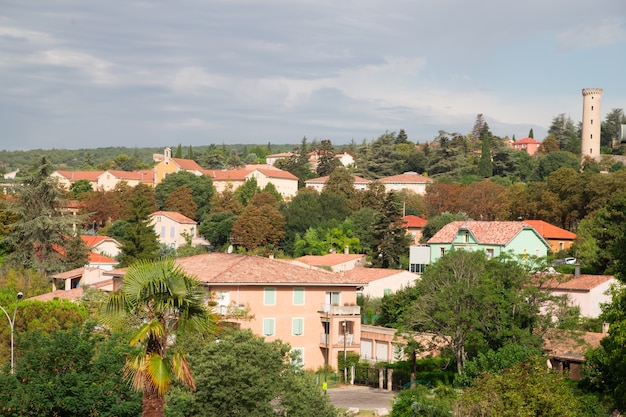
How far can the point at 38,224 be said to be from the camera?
68062mm

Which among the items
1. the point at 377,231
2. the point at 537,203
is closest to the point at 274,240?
the point at 377,231

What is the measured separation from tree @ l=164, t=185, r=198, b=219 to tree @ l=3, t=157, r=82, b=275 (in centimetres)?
6144

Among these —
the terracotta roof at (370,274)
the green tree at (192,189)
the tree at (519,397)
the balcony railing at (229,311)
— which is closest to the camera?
the tree at (519,397)

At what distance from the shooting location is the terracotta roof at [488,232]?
74312 millimetres

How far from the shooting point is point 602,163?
444ft

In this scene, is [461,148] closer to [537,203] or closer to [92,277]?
A: [537,203]

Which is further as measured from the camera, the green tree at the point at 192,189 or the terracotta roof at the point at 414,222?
the green tree at the point at 192,189

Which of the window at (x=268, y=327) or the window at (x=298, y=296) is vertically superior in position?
the window at (x=298, y=296)

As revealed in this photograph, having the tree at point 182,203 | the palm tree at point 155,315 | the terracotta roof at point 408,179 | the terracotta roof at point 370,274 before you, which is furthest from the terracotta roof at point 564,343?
the terracotta roof at point 408,179

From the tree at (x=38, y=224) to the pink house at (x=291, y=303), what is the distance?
1656 cm

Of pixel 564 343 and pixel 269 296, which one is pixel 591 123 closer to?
pixel 269 296

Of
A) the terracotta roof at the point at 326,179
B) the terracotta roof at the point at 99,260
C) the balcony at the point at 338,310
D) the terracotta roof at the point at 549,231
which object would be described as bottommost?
the terracotta roof at the point at 99,260

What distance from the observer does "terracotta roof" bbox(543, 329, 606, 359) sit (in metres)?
43.9

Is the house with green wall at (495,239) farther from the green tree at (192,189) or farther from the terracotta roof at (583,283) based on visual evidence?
the green tree at (192,189)
